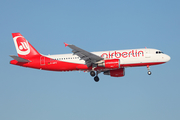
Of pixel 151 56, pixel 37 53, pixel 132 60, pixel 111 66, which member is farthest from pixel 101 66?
pixel 37 53

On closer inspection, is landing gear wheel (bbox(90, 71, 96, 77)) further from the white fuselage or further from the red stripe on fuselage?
the white fuselage

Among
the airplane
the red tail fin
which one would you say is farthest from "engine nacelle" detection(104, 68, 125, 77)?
the red tail fin

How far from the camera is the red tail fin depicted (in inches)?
2222

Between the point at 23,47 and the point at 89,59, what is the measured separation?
13.3 m

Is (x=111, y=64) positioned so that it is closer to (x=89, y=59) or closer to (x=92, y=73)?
(x=89, y=59)

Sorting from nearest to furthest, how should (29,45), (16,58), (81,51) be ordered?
(81,51) → (16,58) → (29,45)

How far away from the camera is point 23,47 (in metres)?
57.1

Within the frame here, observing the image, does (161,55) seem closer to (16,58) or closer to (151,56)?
Result: (151,56)

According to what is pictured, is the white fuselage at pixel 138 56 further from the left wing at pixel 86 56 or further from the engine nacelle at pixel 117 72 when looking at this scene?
the engine nacelle at pixel 117 72

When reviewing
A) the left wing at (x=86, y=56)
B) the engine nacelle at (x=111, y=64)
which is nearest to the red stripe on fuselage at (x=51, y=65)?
→ the left wing at (x=86, y=56)

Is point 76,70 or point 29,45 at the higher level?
point 29,45

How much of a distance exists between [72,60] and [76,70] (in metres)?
1.99

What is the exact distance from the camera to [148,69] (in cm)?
5216

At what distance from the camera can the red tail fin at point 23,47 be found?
56.4m
